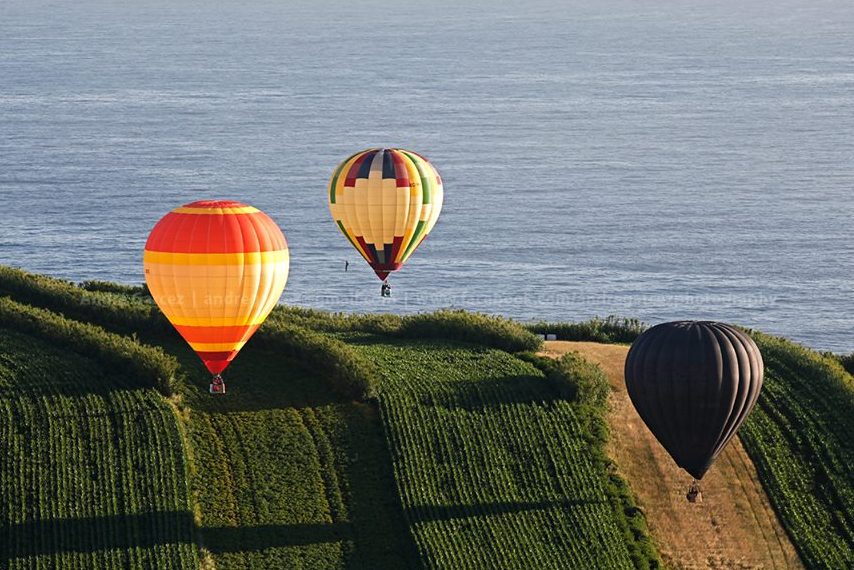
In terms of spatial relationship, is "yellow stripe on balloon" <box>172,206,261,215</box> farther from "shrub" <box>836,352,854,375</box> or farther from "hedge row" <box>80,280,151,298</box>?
"shrub" <box>836,352,854,375</box>

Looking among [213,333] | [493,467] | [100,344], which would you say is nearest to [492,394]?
[493,467]

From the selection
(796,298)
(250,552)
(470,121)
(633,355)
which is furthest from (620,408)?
(470,121)

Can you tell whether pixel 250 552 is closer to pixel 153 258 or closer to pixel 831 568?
pixel 153 258

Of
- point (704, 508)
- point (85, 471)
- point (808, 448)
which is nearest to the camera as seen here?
point (85, 471)

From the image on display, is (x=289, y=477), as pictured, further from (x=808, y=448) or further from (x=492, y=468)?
(x=808, y=448)

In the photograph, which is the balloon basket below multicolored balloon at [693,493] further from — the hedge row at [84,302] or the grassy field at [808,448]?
the hedge row at [84,302]

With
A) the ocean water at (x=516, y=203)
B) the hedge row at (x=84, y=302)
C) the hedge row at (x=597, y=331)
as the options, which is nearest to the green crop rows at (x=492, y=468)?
the hedge row at (x=597, y=331)

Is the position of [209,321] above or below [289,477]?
above
